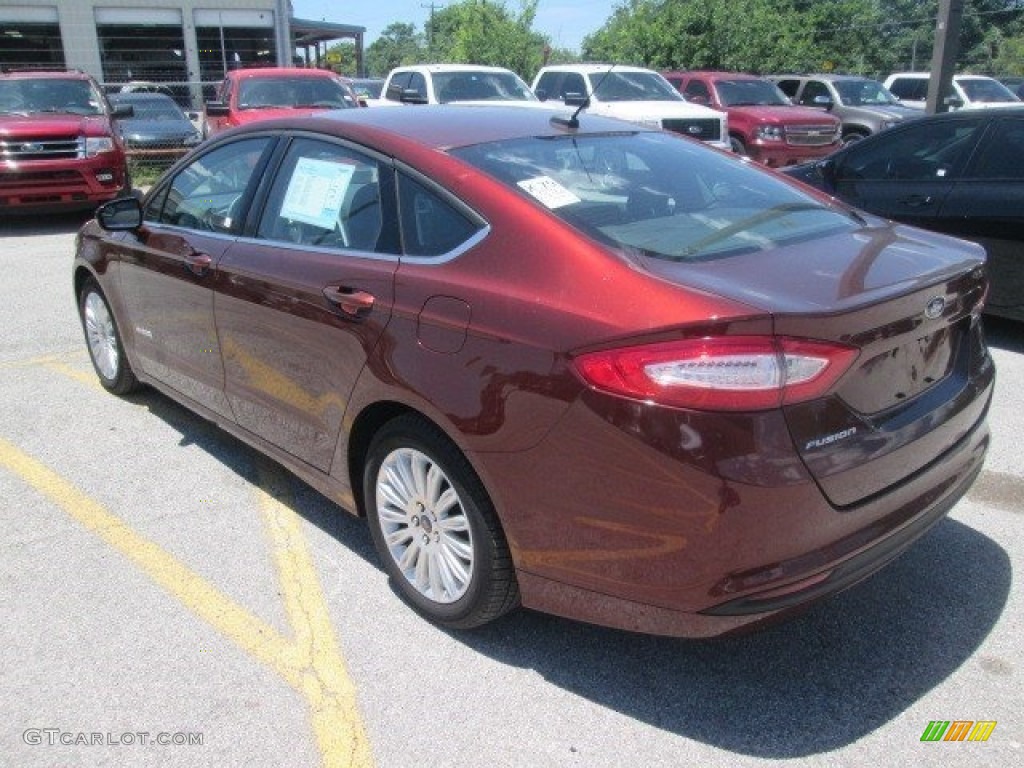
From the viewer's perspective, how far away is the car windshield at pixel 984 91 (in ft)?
71.6

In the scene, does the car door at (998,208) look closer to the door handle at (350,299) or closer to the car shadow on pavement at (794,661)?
the car shadow on pavement at (794,661)

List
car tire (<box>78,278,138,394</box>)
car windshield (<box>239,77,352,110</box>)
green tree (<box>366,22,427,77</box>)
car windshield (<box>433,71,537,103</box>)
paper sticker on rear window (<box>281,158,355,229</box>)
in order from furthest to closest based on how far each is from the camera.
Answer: green tree (<box>366,22,427,77</box>) < car windshield (<box>433,71,537,103</box>) < car windshield (<box>239,77,352,110</box>) < car tire (<box>78,278,138,394</box>) < paper sticker on rear window (<box>281,158,355,229</box>)

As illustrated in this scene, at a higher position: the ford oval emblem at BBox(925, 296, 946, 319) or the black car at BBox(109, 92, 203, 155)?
the ford oval emblem at BBox(925, 296, 946, 319)

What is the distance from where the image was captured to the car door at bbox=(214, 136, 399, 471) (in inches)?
124

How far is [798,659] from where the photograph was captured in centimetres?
298

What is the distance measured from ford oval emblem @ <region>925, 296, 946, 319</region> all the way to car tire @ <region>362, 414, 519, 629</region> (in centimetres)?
140

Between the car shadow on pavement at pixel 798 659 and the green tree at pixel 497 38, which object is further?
the green tree at pixel 497 38

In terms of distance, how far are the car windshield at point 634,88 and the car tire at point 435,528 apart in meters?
12.5

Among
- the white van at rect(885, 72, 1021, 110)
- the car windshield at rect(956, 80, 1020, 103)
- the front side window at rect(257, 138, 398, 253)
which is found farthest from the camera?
the car windshield at rect(956, 80, 1020, 103)

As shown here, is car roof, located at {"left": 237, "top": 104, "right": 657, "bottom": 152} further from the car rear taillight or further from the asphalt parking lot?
the asphalt parking lot

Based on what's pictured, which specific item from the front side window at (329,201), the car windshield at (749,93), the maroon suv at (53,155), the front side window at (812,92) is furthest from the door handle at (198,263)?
the front side window at (812,92)

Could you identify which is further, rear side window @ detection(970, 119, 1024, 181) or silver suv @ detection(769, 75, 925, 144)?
silver suv @ detection(769, 75, 925, 144)

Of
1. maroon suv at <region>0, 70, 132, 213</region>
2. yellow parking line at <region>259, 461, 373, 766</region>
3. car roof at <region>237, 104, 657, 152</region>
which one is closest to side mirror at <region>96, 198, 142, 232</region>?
car roof at <region>237, 104, 657, 152</region>

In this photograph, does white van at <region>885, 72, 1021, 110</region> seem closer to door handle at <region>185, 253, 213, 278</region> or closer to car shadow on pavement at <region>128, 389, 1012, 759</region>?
car shadow on pavement at <region>128, 389, 1012, 759</region>
